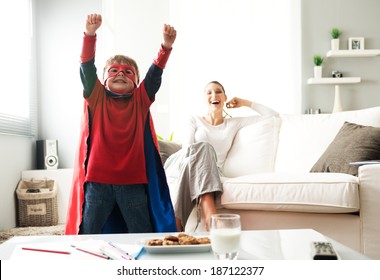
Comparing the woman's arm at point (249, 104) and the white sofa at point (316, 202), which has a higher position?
the woman's arm at point (249, 104)

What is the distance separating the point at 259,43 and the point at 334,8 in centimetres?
78

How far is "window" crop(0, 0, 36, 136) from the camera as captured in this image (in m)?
3.67

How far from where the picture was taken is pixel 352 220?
6.61 feet

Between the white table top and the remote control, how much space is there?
27 mm

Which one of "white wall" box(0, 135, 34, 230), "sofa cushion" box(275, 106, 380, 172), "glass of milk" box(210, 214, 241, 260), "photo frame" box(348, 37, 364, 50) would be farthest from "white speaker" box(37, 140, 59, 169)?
"glass of milk" box(210, 214, 241, 260)

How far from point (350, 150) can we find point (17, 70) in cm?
298

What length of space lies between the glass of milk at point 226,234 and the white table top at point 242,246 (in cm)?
8

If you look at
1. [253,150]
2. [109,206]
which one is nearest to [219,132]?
[253,150]

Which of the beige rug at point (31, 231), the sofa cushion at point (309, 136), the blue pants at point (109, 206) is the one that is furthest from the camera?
the beige rug at point (31, 231)

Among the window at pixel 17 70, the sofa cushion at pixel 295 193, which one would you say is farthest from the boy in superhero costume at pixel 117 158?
the window at pixel 17 70

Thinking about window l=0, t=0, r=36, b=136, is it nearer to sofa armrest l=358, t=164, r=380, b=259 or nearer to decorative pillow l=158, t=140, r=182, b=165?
decorative pillow l=158, t=140, r=182, b=165

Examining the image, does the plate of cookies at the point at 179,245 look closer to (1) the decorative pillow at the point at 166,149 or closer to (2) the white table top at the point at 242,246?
(2) the white table top at the point at 242,246

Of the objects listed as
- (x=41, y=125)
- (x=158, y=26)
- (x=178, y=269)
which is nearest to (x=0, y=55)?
(x=41, y=125)

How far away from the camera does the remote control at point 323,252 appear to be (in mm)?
871
